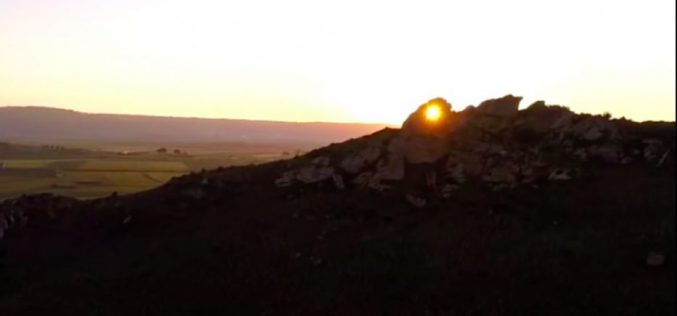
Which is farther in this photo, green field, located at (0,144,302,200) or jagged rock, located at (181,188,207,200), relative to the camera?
green field, located at (0,144,302,200)

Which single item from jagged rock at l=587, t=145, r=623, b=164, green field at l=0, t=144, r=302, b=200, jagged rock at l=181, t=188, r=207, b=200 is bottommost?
green field at l=0, t=144, r=302, b=200

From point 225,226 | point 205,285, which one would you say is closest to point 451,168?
point 225,226

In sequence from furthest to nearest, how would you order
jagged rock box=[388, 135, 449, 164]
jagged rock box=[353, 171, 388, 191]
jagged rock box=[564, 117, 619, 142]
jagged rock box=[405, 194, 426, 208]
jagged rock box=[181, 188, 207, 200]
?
jagged rock box=[181, 188, 207, 200], jagged rock box=[388, 135, 449, 164], jagged rock box=[564, 117, 619, 142], jagged rock box=[353, 171, 388, 191], jagged rock box=[405, 194, 426, 208]

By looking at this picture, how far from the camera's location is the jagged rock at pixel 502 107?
29.6 m

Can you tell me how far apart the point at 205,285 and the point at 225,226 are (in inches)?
183

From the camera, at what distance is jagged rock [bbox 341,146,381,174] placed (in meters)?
28.8

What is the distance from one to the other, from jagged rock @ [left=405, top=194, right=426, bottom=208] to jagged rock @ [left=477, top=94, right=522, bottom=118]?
618 centimetres

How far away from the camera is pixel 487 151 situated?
2766 centimetres

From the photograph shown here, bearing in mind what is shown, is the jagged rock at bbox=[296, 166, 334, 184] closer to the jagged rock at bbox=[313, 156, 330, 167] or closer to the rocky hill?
the rocky hill

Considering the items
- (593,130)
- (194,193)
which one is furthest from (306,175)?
(593,130)

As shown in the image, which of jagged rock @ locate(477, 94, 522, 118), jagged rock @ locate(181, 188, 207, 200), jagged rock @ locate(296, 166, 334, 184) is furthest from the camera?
jagged rock @ locate(477, 94, 522, 118)

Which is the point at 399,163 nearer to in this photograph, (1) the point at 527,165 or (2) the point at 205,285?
(1) the point at 527,165

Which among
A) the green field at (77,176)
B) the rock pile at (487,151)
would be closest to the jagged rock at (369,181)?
the rock pile at (487,151)

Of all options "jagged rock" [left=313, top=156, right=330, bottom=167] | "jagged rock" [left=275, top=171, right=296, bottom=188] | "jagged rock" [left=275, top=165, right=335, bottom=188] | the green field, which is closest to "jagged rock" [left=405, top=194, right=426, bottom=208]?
"jagged rock" [left=275, top=165, right=335, bottom=188]
